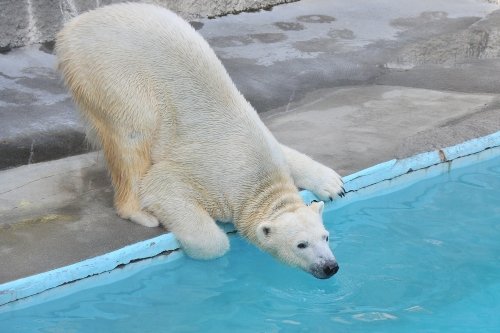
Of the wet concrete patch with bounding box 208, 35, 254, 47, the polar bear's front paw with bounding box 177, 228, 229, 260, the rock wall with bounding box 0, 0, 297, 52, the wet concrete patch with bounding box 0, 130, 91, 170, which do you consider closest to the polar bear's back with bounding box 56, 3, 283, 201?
the polar bear's front paw with bounding box 177, 228, 229, 260

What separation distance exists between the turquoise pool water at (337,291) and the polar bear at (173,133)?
7.4 inches

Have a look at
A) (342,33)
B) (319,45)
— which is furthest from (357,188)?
(342,33)

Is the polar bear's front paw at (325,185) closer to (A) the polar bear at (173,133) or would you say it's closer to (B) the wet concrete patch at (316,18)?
(A) the polar bear at (173,133)

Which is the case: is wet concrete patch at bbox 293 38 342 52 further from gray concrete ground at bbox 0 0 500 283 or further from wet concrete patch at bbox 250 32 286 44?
wet concrete patch at bbox 250 32 286 44

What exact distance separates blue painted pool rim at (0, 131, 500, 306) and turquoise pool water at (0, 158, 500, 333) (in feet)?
0.21

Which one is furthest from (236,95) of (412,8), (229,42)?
(412,8)

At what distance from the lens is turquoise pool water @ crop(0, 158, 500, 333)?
12.1ft

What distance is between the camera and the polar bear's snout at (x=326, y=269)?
3.77 metres

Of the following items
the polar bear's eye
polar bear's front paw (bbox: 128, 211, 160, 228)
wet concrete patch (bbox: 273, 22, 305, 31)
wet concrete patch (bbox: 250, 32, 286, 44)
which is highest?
the polar bear's eye

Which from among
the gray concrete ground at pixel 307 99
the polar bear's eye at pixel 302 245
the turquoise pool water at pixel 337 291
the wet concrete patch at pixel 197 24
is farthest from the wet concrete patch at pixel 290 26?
the polar bear's eye at pixel 302 245

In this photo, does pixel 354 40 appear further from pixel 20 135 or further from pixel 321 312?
pixel 321 312

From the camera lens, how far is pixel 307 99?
6141mm

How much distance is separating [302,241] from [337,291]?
0.30m

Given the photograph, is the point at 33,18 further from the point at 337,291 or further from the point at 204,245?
the point at 337,291
